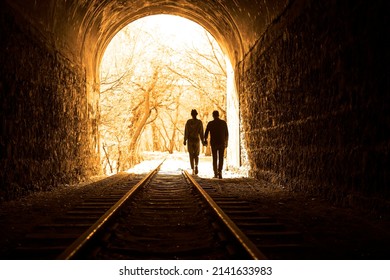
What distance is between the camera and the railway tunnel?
Answer: 4.85 meters

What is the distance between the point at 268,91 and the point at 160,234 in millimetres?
5763

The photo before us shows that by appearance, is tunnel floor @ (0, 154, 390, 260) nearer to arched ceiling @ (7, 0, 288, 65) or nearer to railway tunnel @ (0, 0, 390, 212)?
railway tunnel @ (0, 0, 390, 212)

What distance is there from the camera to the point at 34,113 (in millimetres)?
7406

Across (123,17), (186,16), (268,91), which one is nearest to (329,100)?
(268,91)

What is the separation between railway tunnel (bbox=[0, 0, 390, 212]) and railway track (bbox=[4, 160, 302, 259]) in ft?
4.69

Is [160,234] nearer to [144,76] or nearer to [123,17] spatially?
[123,17]

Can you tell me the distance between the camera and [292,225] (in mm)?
4543

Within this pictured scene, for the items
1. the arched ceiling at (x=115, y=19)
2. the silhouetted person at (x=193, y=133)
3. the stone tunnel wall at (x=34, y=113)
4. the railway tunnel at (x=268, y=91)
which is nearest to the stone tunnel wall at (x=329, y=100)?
the railway tunnel at (x=268, y=91)

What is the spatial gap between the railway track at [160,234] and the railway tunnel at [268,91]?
1.43 meters

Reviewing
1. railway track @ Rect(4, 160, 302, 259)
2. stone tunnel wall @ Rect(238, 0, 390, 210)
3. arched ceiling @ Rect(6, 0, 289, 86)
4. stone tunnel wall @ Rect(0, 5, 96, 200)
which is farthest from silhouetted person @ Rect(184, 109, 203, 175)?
railway track @ Rect(4, 160, 302, 259)

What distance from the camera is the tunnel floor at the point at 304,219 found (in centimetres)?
365

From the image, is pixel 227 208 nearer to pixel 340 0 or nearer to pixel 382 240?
pixel 382 240
